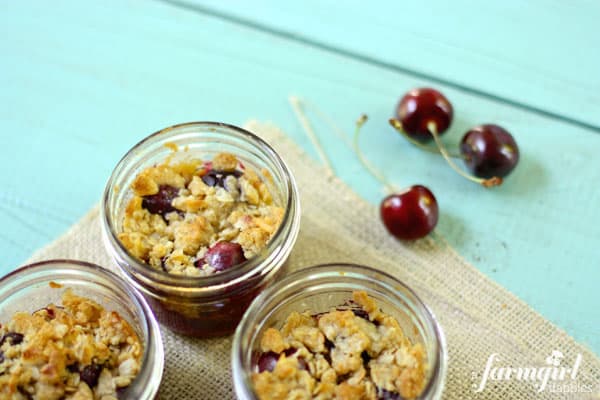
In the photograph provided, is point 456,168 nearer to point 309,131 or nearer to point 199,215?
point 309,131

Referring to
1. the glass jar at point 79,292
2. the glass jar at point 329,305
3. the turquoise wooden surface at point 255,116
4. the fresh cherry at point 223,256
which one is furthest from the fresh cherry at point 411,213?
the glass jar at point 79,292

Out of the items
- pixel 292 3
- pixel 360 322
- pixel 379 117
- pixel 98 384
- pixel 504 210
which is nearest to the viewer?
pixel 98 384

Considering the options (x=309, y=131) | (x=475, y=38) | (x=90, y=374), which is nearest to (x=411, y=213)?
(x=309, y=131)

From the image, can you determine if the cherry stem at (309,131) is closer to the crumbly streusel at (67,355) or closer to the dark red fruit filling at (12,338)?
the crumbly streusel at (67,355)

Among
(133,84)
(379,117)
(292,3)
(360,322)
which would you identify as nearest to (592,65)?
(379,117)

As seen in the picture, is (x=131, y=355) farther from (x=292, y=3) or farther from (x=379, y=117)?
(x=292, y=3)

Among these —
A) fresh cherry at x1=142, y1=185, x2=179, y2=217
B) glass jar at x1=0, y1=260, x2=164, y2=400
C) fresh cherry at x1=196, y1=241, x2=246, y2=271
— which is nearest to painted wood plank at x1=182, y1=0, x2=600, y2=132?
fresh cherry at x1=142, y1=185, x2=179, y2=217
